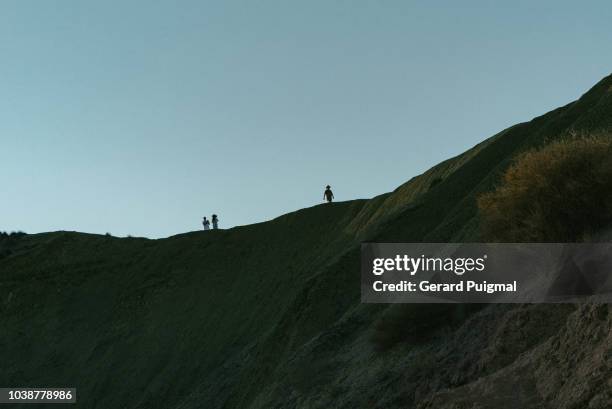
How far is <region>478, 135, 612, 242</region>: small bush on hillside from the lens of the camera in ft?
45.7

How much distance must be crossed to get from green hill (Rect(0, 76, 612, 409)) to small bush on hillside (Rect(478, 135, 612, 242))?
187cm

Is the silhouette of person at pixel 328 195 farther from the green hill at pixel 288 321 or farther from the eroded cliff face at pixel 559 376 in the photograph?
the eroded cliff face at pixel 559 376

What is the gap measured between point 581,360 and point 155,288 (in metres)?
45.3

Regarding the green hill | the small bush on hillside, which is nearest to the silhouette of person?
the green hill

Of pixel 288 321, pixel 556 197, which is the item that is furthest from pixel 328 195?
pixel 556 197

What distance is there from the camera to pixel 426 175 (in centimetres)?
4522

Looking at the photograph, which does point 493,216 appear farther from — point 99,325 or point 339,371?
point 99,325

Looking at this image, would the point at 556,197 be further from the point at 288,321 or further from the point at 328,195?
the point at 328,195

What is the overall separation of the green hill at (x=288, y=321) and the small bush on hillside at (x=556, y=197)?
73.5 inches

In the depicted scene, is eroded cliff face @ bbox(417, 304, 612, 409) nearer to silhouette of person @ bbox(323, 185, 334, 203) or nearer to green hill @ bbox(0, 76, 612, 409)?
green hill @ bbox(0, 76, 612, 409)

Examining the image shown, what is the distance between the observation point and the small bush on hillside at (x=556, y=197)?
45.7 ft

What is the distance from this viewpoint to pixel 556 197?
1436cm

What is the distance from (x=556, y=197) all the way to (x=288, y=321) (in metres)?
14.3

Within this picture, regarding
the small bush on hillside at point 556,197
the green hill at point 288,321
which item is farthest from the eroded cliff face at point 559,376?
the small bush on hillside at point 556,197
